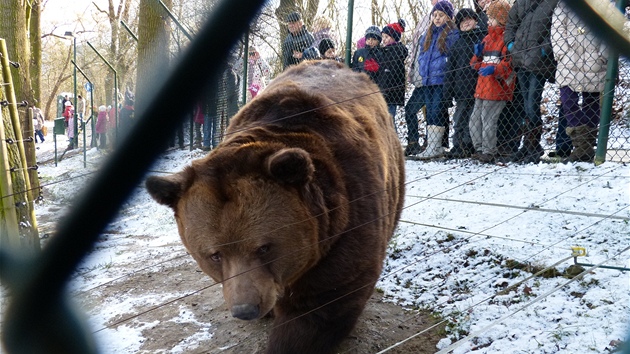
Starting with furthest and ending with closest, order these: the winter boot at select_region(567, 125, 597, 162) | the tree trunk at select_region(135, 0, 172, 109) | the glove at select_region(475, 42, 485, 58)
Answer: the tree trunk at select_region(135, 0, 172, 109) < the glove at select_region(475, 42, 485, 58) < the winter boot at select_region(567, 125, 597, 162)

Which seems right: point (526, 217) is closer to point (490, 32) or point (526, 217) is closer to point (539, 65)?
point (539, 65)

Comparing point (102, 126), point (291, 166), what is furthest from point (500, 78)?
point (102, 126)

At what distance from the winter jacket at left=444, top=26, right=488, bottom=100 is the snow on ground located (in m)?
0.96

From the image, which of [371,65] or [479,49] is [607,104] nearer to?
Answer: [479,49]

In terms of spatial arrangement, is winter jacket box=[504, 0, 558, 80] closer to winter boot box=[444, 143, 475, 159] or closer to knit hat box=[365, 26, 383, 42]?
winter boot box=[444, 143, 475, 159]

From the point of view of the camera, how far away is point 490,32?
5.98 metres

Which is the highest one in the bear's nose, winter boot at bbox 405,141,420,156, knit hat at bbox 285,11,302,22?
knit hat at bbox 285,11,302,22

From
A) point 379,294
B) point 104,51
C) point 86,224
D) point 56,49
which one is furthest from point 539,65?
point 56,49

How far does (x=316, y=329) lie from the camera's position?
2.80 metres

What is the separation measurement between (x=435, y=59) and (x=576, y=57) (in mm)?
1852

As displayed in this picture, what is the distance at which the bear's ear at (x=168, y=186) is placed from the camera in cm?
274

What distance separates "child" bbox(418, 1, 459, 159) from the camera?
21.3 feet

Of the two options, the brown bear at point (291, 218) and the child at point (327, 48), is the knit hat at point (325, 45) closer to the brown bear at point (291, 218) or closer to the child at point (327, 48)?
the child at point (327, 48)

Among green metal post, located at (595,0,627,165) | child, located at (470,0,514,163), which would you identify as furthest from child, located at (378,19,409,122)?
green metal post, located at (595,0,627,165)
